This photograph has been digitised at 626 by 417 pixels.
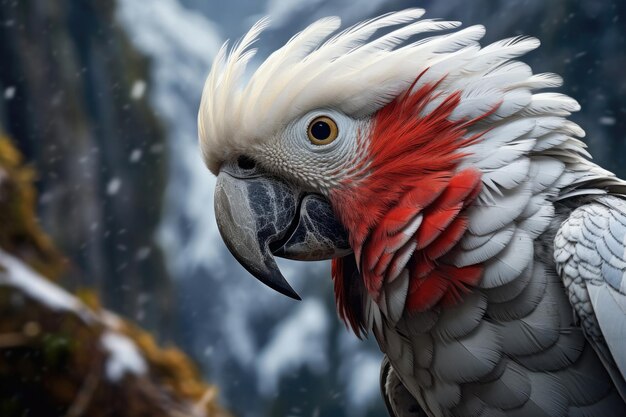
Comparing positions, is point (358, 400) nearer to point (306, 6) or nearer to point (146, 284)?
point (146, 284)

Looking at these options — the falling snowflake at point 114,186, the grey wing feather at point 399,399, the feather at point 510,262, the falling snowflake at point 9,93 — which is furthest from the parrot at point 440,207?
the falling snowflake at point 9,93

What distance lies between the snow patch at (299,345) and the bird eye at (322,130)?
169 cm

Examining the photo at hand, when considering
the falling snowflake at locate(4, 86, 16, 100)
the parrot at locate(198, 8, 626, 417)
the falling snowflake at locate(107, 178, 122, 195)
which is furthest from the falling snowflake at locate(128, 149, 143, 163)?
the parrot at locate(198, 8, 626, 417)

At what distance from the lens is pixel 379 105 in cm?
145

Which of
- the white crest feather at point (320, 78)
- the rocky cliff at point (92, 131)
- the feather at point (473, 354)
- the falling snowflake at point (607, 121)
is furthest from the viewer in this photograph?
the rocky cliff at point (92, 131)

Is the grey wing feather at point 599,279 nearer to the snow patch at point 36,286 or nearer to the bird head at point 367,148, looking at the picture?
the bird head at point 367,148

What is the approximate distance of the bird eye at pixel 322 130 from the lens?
1.48 m

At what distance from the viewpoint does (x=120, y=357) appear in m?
2.98

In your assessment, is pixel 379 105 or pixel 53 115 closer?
pixel 379 105

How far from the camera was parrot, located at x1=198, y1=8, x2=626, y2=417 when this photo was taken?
129 centimetres

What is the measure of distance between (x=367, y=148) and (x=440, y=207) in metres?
0.23

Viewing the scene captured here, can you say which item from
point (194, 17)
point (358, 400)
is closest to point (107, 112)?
point (194, 17)

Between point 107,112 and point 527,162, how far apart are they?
2.44 metres

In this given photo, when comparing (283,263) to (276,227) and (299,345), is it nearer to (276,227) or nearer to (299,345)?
(299,345)
